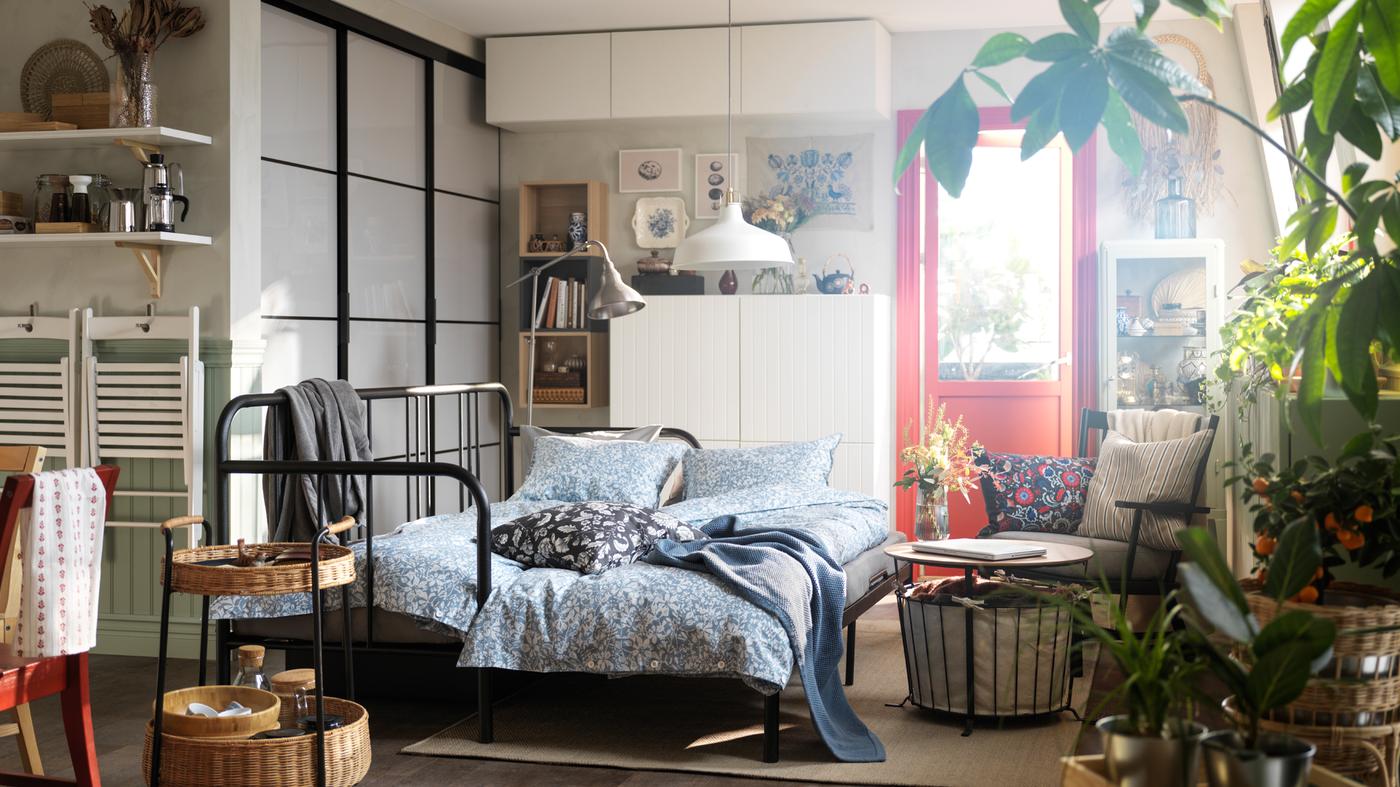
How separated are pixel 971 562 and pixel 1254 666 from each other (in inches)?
91.9

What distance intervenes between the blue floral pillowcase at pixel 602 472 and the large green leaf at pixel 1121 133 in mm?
3686

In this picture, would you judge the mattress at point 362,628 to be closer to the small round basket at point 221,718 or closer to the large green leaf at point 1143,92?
the small round basket at point 221,718

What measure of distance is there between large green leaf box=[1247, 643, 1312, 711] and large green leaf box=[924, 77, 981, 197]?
2.34 ft

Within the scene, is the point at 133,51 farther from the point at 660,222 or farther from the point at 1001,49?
the point at 1001,49

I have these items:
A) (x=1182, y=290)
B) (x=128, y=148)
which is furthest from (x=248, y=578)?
(x=1182, y=290)

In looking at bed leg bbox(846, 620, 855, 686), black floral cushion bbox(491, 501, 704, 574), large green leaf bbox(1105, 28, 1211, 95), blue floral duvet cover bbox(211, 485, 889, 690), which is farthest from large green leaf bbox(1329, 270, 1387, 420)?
bed leg bbox(846, 620, 855, 686)

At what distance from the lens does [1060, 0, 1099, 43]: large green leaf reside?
49.9 inches

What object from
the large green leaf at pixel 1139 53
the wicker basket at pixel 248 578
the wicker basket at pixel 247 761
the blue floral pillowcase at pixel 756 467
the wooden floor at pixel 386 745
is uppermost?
the large green leaf at pixel 1139 53

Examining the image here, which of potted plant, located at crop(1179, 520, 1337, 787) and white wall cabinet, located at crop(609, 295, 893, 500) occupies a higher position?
white wall cabinet, located at crop(609, 295, 893, 500)

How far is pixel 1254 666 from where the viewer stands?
1.54m

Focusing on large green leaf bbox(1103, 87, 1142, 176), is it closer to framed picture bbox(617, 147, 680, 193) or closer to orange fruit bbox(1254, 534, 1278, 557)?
orange fruit bbox(1254, 534, 1278, 557)

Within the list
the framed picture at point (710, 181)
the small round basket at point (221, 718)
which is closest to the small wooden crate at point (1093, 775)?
the small round basket at point (221, 718)

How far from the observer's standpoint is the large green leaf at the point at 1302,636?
4.96 feet

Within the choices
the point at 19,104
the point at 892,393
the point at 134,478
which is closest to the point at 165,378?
the point at 134,478
